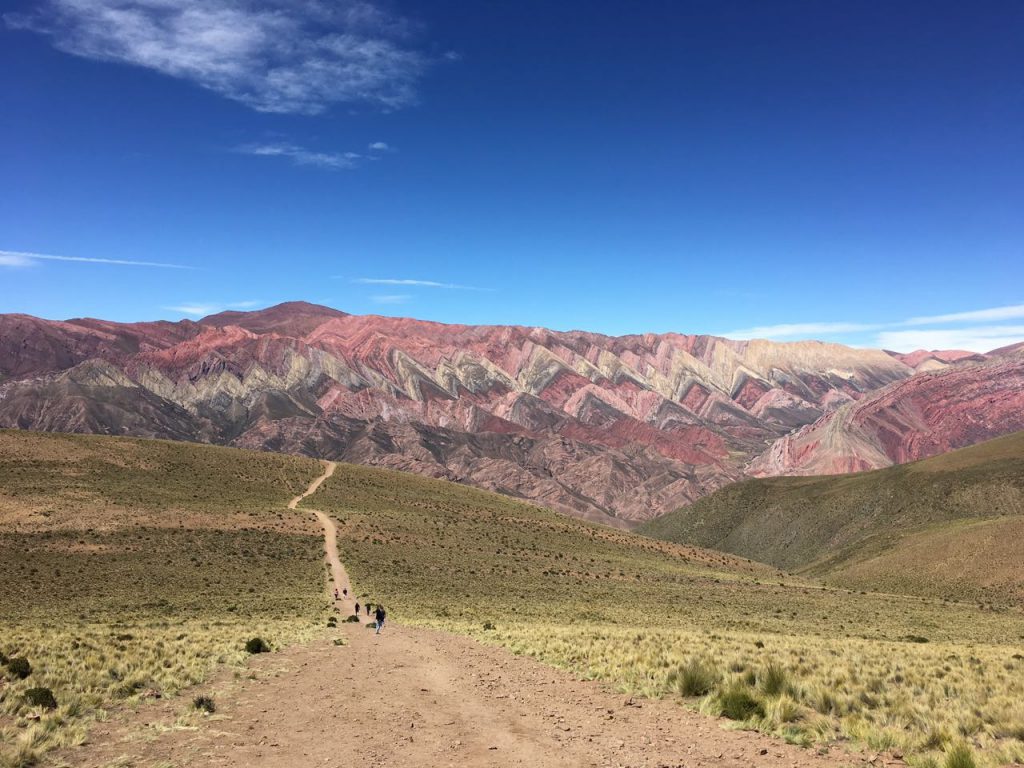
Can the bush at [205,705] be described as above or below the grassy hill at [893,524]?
above

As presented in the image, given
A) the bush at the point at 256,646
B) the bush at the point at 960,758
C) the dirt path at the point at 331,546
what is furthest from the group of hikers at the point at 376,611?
the bush at the point at 960,758

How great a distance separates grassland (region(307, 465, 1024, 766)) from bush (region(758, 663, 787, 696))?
0.17 ft

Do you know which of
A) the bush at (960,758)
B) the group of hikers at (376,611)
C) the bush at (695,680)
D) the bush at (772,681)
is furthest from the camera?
the group of hikers at (376,611)

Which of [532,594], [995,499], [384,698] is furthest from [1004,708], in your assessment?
[995,499]

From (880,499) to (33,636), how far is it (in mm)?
126969

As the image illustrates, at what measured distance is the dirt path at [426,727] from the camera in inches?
404

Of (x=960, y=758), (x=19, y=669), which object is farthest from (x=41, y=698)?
(x=960, y=758)

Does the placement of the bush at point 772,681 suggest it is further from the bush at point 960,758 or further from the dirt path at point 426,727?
the bush at point 960,758

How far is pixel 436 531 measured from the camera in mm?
67312

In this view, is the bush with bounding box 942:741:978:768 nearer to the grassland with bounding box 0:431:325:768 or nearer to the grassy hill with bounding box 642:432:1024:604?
the grassland with bounding box 0:431:325:768

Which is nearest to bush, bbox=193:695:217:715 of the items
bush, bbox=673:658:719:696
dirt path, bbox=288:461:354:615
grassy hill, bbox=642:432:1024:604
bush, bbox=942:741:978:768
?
bush, bbox=673:658:719:696

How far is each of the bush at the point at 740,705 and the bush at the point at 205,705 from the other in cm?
1016

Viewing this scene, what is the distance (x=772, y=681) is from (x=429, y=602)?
28.3 m

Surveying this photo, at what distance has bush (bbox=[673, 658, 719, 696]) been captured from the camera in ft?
45.0
